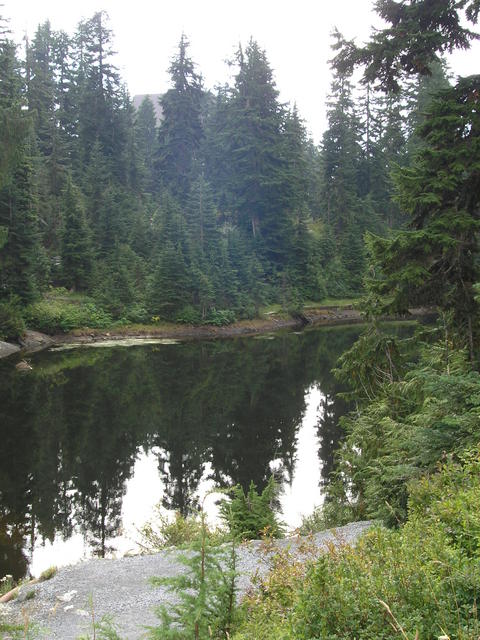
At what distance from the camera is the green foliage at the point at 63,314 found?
109 ft

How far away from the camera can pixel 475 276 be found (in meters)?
9.61

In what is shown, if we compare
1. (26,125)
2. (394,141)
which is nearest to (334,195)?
(394,141)

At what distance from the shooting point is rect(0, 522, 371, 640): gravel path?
241 inches

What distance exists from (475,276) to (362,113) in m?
60.7

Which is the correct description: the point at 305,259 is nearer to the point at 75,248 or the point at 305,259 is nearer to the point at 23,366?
the point at 75,248

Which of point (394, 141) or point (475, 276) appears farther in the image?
point (394, 141)

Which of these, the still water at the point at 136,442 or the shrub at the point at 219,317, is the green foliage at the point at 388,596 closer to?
the still water at the point at 136,442

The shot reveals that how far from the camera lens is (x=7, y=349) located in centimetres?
2858

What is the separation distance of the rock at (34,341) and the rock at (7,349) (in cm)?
63

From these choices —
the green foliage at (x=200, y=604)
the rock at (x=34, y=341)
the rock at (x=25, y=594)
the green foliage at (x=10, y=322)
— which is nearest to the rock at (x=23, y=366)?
the rock at (x=34, y=341)

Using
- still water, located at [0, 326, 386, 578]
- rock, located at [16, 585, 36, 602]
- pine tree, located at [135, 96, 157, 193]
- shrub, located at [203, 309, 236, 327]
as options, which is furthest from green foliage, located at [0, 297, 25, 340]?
pine tree, located at [135, 96, 157, 193]

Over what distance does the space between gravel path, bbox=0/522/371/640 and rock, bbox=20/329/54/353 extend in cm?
2390

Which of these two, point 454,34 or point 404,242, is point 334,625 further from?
point 454,34

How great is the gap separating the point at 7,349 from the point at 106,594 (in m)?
24.2
